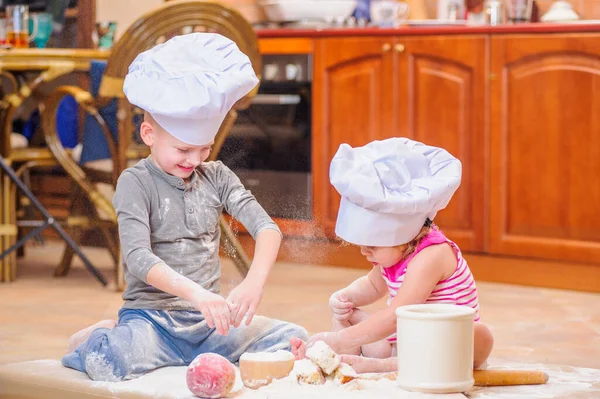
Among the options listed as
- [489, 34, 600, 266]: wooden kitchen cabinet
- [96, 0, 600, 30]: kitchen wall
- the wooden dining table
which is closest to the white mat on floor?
[489, 34, 600, 266]: wooden kitchen cabinet

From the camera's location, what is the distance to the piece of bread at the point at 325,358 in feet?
5.80

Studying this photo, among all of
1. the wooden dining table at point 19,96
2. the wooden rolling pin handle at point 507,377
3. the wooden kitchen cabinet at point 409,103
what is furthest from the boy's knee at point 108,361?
the wooden kitchen cabinet at point 409,103

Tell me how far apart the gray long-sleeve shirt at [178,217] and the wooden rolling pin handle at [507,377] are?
0.45 meters

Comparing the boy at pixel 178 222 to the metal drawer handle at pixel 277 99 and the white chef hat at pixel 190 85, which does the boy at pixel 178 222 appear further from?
the metal drawer handle at pixel 277 99

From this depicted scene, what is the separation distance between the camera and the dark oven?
3.74m

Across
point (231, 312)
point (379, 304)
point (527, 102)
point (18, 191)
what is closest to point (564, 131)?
point (527, 102)

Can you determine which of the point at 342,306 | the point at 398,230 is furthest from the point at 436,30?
the point at 398,230

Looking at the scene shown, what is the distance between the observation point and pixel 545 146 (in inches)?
127

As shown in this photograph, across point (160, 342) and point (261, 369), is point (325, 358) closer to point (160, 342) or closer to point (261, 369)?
point (261, 369)

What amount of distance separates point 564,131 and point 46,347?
1679mm

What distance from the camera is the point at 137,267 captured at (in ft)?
5.96

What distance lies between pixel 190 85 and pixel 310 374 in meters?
0.55

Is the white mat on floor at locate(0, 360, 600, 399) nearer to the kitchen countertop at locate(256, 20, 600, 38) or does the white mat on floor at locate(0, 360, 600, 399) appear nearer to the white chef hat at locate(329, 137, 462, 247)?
the white chef hat at locate(329, 137, 462, 247)

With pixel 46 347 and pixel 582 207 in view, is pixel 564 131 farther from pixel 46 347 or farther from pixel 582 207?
pixel 46 347
